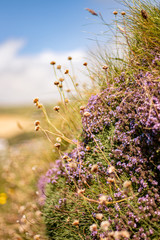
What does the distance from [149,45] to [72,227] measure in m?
2.36

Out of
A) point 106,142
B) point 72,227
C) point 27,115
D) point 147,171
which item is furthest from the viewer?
point 27,115

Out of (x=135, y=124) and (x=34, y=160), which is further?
(x=34, y=160)

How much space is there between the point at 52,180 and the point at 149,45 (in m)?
2.21

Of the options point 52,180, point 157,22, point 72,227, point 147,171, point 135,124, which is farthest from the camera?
point 52,180

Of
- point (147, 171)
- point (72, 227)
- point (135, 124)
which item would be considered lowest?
point (72, 227)

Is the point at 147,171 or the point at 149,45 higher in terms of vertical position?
the point at 149,45

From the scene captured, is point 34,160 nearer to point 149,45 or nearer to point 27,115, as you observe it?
point 27,115

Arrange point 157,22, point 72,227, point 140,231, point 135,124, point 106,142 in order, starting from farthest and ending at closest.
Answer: point 157,22
point 106,142
point 72,227
point 135,124
point 140,231

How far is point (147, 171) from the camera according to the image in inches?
78.9

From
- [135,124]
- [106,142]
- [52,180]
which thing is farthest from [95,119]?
[52,180]

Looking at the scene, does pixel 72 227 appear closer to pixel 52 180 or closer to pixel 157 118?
pixel 52 180

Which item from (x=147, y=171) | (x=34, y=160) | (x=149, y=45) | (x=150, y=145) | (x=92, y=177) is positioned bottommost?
(x=34, y=160)

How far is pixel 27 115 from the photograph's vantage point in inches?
202

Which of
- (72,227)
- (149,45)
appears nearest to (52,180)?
(72,227)
